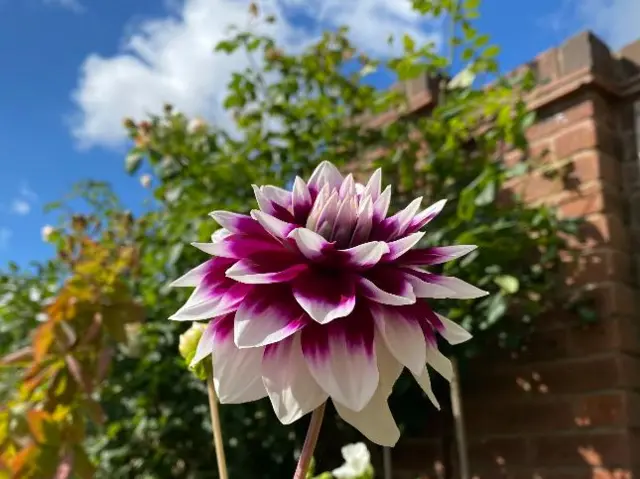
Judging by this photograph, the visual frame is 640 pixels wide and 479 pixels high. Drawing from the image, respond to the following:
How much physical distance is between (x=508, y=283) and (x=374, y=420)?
4.12ft

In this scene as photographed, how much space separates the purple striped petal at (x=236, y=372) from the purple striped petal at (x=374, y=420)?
50 millimetres

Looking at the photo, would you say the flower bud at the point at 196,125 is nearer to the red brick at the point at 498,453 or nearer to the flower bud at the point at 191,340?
the red brick at the point at 498,453

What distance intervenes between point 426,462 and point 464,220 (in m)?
0.66

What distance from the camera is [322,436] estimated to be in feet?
6.19

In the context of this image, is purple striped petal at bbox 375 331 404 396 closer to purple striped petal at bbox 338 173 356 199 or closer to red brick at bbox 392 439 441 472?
purple striped petal at bbox 338 173 356 199

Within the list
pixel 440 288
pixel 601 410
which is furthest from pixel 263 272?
pixel 601 410

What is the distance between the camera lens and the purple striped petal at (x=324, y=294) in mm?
402

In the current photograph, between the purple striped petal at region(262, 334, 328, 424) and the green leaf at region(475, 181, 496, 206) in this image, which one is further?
the green leaf at region(475, 181, 496, 206)

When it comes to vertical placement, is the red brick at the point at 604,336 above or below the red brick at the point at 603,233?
below

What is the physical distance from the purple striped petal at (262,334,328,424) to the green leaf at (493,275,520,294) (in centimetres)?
124

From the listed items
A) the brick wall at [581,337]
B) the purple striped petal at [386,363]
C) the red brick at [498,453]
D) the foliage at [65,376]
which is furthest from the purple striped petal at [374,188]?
the red brick at [498,453]

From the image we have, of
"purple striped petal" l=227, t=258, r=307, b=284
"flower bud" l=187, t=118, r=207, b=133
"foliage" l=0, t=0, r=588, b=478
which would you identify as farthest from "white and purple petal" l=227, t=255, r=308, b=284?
"flower bud" l=187, t=118, r=207, b=133

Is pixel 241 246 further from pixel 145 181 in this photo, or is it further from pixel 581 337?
pixel 145 181

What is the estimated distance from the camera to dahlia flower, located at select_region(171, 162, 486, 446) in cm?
40
